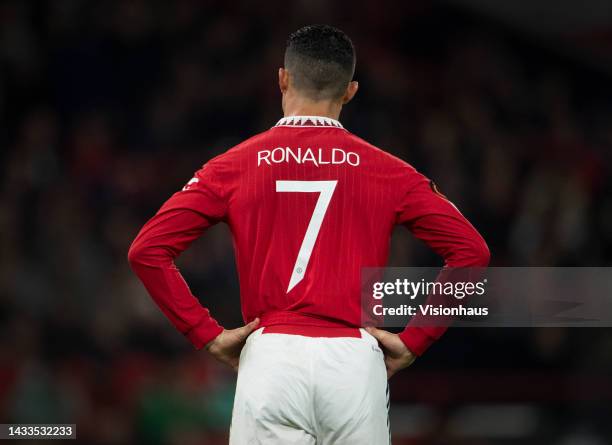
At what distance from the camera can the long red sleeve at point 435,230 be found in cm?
347

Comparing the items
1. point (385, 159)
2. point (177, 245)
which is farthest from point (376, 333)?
point (177, 245)

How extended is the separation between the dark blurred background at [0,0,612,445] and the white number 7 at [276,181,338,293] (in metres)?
3.95

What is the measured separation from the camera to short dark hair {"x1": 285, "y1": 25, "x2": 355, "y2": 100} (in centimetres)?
352

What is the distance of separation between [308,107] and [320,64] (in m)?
0.14

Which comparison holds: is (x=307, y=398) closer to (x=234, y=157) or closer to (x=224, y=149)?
(x=234, y=157)

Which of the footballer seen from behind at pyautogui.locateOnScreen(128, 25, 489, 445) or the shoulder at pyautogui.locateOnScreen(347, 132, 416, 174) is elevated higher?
the shoulder at pyautogui.locateOnScreen(347, 132, 416, 174)

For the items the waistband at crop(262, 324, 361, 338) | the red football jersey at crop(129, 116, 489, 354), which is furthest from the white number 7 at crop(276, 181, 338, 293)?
the waistband at crop(262, 324, 361, 338)

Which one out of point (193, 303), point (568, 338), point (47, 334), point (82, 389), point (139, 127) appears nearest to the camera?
point (193, 303)

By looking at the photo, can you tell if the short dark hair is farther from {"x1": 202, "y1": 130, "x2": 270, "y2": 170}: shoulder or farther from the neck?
{"x1": 202, "y1": 130, "x2": 270, "y2": 170}: shoulder

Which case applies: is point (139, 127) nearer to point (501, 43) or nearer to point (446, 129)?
point (446, 129)

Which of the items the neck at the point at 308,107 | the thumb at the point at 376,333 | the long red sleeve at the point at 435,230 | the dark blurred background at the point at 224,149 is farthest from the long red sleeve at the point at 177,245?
the dark blurred background at the point at 224,149

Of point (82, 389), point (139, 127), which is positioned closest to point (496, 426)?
point (82, 389)

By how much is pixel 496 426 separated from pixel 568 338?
1229 millimetres

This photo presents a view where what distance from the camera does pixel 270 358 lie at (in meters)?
3.31
